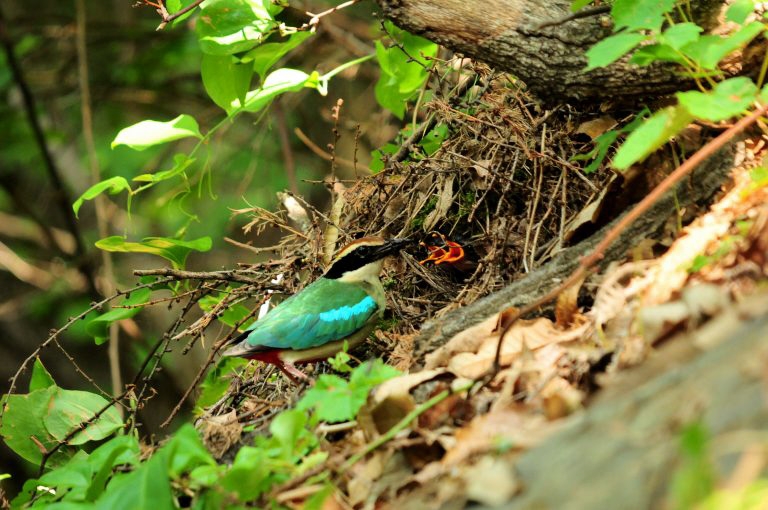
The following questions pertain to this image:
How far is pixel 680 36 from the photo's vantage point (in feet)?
9.53

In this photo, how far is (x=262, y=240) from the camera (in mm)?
10570

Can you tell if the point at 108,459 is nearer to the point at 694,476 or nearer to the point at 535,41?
the point at 694,476

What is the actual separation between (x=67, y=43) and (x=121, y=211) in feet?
5.91

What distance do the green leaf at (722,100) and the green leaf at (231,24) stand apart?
2401 mm

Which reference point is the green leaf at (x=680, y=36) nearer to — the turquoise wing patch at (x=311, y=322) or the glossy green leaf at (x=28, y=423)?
the turquoise wing patch at (x=311, y=322)

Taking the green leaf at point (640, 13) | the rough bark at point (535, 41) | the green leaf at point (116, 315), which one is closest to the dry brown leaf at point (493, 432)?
the green leaf at point (640, 13)

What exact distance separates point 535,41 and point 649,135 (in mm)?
1166

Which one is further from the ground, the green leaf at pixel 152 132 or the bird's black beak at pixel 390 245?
the green leaf at pixel 152 132

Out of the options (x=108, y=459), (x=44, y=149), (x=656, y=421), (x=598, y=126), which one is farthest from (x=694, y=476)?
(x=44, y=149)

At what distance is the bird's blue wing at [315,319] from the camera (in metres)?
4.20

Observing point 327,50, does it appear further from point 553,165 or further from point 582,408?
point 582,408

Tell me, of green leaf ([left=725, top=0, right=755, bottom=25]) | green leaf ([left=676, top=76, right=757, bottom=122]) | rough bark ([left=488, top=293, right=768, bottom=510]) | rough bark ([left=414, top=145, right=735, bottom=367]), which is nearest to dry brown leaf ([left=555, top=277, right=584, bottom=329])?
rough bark ([left=414, top=145, right=735, bottom=367])

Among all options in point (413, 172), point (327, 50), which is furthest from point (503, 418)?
point (327, 50)

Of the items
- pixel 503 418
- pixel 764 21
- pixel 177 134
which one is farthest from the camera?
pixel 177 134
